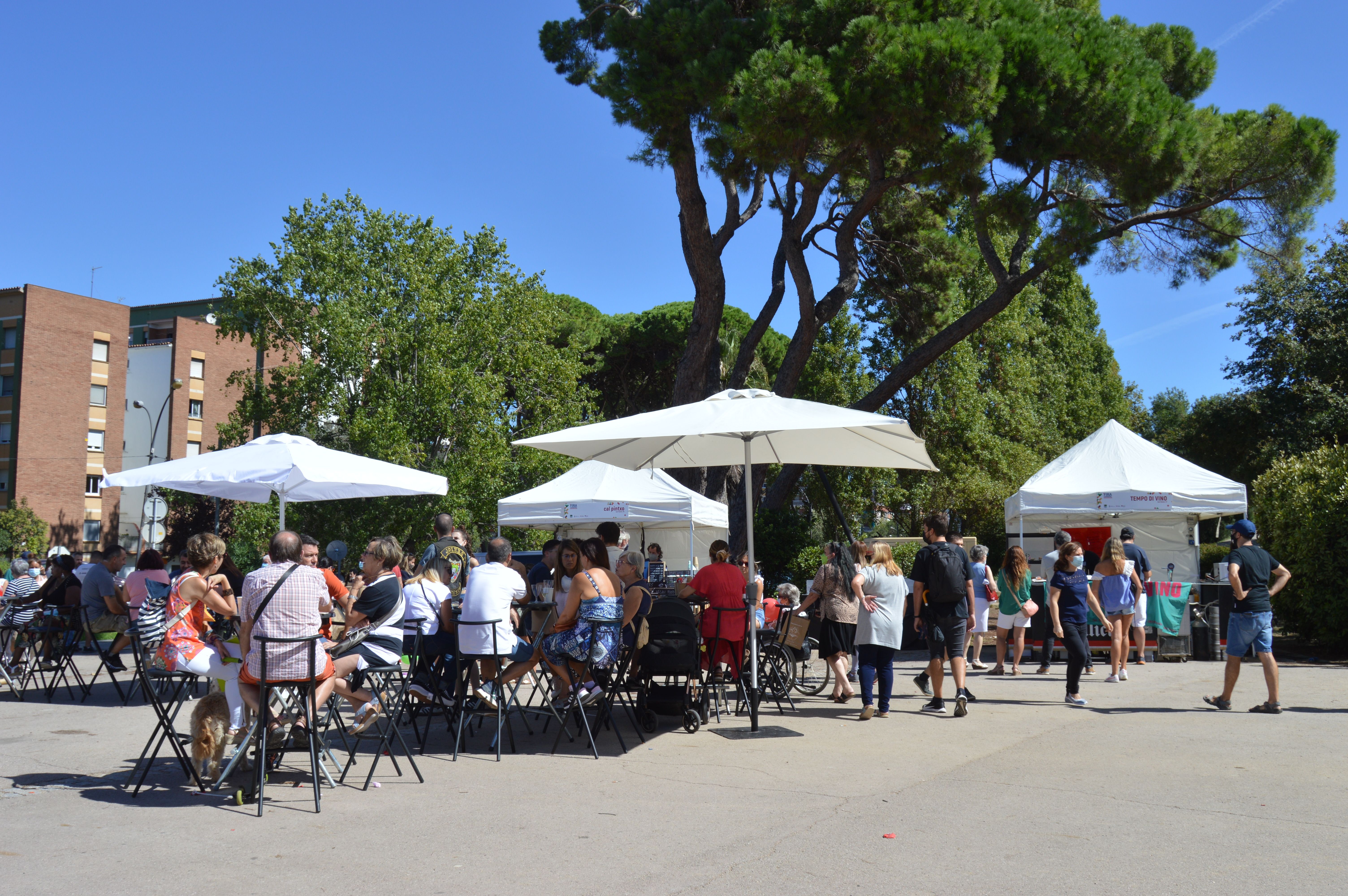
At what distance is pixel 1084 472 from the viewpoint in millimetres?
14375

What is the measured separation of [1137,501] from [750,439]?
7.95 m

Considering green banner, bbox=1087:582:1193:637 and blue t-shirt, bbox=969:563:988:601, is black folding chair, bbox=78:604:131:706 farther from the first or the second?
green banner, bbox=1087:582:1193:637

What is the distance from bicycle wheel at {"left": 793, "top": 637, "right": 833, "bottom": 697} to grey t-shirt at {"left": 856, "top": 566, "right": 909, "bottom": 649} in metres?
1.26

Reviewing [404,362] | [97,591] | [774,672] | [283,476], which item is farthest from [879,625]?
[404,362]

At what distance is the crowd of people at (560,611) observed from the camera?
5.77 metres

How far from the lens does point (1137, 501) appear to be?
13.6 m

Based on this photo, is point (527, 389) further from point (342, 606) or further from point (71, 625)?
point (342, 606)

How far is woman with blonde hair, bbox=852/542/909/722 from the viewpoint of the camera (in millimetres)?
8094

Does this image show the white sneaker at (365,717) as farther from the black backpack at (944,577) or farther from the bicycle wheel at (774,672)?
the black backpack at (944,577)

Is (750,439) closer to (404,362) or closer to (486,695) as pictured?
(486,695)

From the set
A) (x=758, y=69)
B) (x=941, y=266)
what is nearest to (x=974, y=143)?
(x=758, y=69)

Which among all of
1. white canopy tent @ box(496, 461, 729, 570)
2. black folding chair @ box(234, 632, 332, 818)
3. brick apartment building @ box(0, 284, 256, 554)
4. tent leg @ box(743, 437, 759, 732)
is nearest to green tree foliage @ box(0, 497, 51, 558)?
brick apartment building @ box(0, 284, 256, 554)

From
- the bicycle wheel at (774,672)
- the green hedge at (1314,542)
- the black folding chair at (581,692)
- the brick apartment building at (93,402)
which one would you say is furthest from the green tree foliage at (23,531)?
the green hedge at (1314,542)

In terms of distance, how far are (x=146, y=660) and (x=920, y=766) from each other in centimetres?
489
